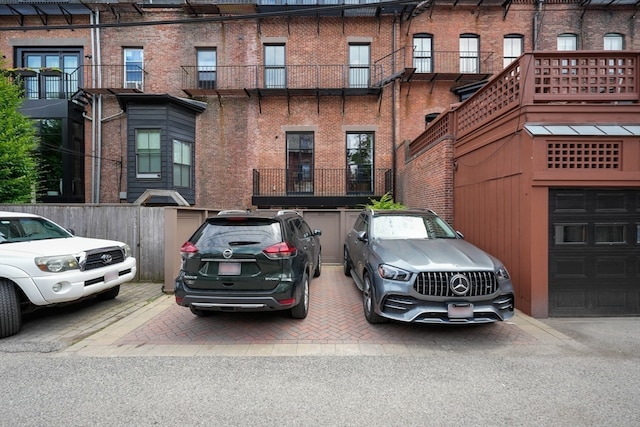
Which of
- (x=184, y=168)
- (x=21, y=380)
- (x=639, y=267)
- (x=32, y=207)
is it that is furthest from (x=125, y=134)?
(x=639, y=267)

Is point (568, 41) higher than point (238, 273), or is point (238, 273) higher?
point (568, 41)

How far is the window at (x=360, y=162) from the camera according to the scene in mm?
13367

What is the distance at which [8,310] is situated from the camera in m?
4.32

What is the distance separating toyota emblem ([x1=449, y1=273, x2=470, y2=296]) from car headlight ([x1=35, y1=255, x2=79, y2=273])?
222 inches

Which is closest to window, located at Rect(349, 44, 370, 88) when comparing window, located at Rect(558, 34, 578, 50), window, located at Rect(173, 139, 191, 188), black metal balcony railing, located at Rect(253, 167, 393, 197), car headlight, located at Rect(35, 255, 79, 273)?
black metal balcony railing, located at Rect(253, 167, 393, 197)

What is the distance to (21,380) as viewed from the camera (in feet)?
10.8

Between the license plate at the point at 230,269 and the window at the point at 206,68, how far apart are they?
39.5 feet

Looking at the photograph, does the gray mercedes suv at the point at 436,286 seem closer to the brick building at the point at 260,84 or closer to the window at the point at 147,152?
the brick building at the point at 260,84

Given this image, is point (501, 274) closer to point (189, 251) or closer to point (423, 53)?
point (189, 251)

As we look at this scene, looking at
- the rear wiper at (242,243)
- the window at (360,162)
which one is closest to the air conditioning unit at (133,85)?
the window at (360,162)

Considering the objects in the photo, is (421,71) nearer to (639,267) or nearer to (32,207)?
(639,267)

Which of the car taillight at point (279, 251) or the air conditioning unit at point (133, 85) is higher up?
the air conditioning unit at point (133, 85)

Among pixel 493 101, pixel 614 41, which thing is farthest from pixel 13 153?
pixel 614 41

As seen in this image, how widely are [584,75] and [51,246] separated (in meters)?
9.61
